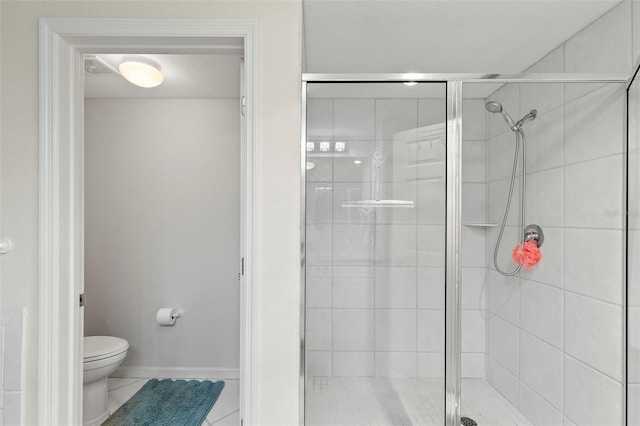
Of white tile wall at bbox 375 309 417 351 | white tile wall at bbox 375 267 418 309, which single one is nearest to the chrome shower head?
white tile wall at bbox 375 267 418 309

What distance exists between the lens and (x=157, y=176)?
305 centimetres

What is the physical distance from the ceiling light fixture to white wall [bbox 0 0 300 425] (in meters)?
0.72

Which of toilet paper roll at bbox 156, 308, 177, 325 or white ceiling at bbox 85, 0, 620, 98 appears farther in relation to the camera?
toilet paper roll at bbox 156, 308, 177, 325

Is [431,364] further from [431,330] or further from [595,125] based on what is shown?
[595,125]

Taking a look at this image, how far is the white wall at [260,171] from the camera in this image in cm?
154

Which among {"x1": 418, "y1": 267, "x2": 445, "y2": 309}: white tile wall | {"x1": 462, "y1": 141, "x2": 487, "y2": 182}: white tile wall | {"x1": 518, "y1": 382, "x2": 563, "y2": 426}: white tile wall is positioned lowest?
{"x1": 518, "y1": 382, "x2": 563, "y2": 426}: white tile wall

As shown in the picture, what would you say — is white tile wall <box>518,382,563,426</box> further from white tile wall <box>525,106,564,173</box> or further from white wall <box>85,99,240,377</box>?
white wall <box>85,99,240,377</box>

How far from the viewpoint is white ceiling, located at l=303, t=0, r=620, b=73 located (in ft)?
5.37

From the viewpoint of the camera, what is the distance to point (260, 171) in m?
1.55

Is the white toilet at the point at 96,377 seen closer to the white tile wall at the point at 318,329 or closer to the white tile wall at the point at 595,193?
the white tile wall at the point at 318,329

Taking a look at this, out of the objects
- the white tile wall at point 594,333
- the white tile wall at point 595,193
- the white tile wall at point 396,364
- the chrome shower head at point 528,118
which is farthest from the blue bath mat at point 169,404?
the chrome shower head at point 528,118

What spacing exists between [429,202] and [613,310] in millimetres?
943

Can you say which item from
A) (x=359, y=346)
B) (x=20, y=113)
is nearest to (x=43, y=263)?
(x=20, y=113)

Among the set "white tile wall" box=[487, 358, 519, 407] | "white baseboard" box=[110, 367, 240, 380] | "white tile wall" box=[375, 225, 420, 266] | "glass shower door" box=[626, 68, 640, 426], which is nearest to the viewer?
"glass shower door" box=[626, 68, 640, 426]
